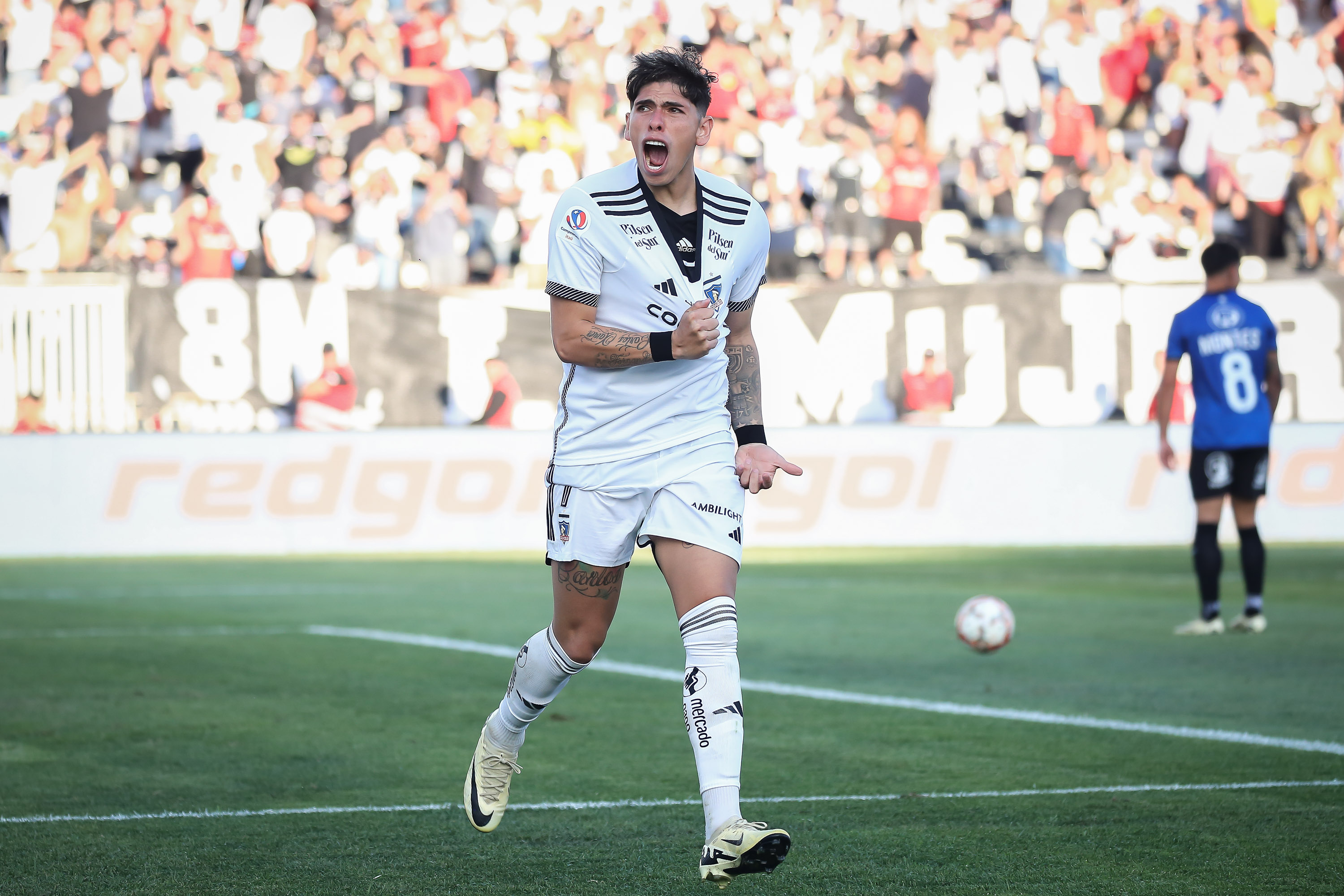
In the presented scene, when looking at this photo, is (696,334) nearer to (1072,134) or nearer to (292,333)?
(292,333)

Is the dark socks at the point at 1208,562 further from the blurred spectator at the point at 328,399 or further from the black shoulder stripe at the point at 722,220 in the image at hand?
the blurred spectator at the point at 328,399

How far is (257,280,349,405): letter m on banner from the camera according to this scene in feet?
63.0

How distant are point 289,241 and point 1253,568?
1322 centimetres

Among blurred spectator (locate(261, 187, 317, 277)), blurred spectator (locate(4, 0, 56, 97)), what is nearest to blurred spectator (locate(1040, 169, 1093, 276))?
blurred spectator (locate(261, 187, 317, 277))

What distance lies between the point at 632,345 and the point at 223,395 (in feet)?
50.4

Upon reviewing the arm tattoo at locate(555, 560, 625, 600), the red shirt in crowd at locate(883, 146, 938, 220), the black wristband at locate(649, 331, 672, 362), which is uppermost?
the red shirt in crowd at locate(883, 146, 938, 220)

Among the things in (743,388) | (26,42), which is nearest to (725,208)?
(743,388)

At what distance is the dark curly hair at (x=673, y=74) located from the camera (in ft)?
15.0

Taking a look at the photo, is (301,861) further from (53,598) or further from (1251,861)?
(53,598)

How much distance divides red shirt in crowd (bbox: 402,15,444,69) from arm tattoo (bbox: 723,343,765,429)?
1905 cm

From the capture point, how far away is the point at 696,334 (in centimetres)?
432

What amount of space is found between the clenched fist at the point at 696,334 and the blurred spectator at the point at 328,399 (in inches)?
597

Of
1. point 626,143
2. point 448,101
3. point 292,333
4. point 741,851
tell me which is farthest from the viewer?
point 626,143

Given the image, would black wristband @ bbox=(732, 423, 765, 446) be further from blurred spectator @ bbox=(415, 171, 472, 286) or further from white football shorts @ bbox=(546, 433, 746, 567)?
blurred spectator @ bbox=(415, 171, 472, 286)
